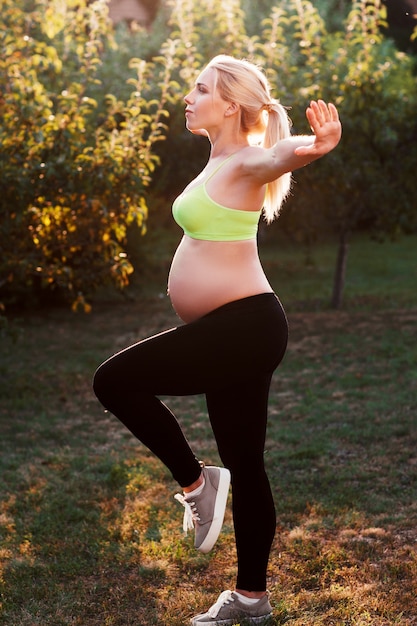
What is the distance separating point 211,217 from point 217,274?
0.19 metres

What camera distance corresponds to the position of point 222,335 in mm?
2652

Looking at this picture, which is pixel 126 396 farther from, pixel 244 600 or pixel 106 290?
pixel 106 290

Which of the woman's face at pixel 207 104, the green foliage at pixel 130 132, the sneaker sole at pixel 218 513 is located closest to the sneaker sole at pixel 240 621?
the sneaker sole at pixel 218 513

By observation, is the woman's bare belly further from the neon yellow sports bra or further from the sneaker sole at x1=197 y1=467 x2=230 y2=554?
the sneaker sole at x1=197 y1=467 x2=230 y2=554

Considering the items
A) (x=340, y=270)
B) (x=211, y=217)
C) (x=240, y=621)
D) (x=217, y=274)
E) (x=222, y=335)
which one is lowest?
(x=340, y=270)

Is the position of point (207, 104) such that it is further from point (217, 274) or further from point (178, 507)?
point (178, 507)

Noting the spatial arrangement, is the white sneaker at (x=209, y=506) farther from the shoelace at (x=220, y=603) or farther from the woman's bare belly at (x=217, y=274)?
the woman's bare belly at (x=217, y=274)

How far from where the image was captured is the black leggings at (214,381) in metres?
2.63

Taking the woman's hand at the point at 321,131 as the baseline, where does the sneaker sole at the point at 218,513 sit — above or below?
below

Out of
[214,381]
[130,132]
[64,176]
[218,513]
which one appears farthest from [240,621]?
[130,132]

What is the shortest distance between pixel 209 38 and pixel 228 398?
10886 millimetres

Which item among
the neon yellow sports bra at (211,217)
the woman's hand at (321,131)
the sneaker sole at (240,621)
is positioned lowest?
the sneaker sole at (240,621)

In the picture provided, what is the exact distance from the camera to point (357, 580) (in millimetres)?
3375

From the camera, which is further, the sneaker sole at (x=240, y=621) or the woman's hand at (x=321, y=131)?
the sneaker sole at (x=240, y=621)
